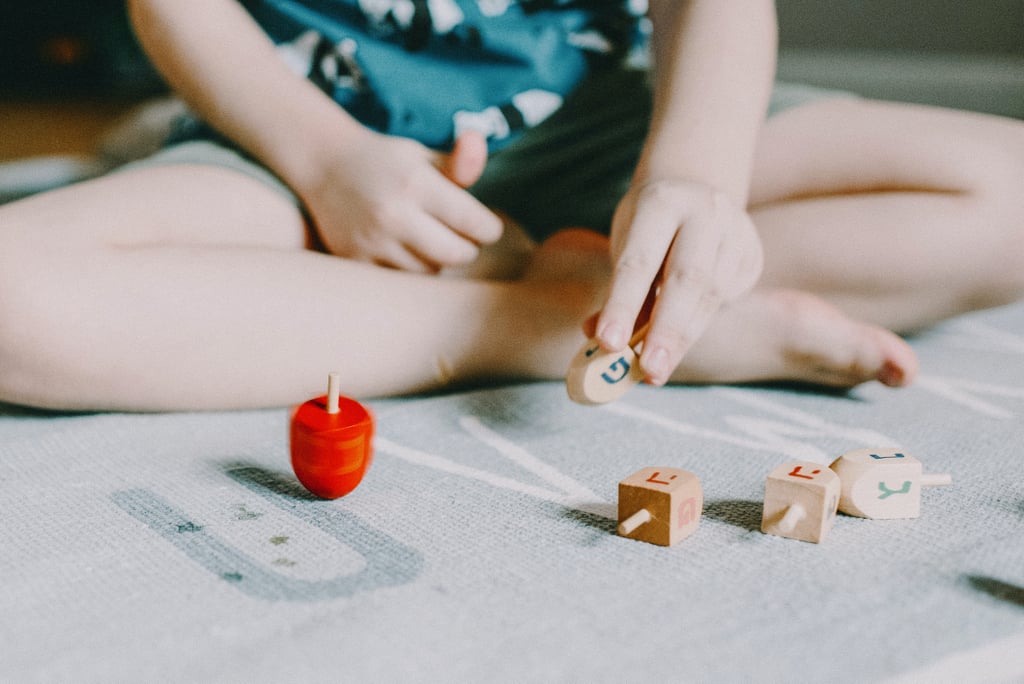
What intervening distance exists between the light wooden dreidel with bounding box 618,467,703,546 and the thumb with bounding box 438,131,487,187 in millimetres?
266

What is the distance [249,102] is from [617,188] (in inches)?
12.5

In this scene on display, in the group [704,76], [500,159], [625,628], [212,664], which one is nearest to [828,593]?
[625,628]

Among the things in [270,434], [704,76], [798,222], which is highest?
[704,76]

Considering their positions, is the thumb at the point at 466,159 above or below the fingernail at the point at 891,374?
above

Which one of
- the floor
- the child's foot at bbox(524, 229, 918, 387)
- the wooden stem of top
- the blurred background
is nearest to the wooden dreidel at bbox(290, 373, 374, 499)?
the wooden stem of top

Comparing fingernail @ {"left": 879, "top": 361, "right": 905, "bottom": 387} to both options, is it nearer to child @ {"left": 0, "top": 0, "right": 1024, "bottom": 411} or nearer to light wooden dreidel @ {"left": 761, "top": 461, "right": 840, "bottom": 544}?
child @ {"left": 0, "top": 0, "right": 1024, "bottom": 411}

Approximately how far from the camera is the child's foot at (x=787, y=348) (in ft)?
2.10

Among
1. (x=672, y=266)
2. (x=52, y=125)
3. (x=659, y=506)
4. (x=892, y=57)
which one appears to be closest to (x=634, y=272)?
(x=672, y=266)

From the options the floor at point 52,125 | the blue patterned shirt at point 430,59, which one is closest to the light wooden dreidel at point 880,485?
the blue patterned shirt at point 430,59

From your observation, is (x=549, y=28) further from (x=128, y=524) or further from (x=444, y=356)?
(x=128, y=524)

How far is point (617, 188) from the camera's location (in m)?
0.83

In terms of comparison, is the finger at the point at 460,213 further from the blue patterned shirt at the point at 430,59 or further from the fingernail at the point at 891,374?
the fingernail at the point at 891,374

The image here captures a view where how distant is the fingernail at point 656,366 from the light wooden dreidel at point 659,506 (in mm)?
63

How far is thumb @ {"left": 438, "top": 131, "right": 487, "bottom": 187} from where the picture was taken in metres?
0.62
